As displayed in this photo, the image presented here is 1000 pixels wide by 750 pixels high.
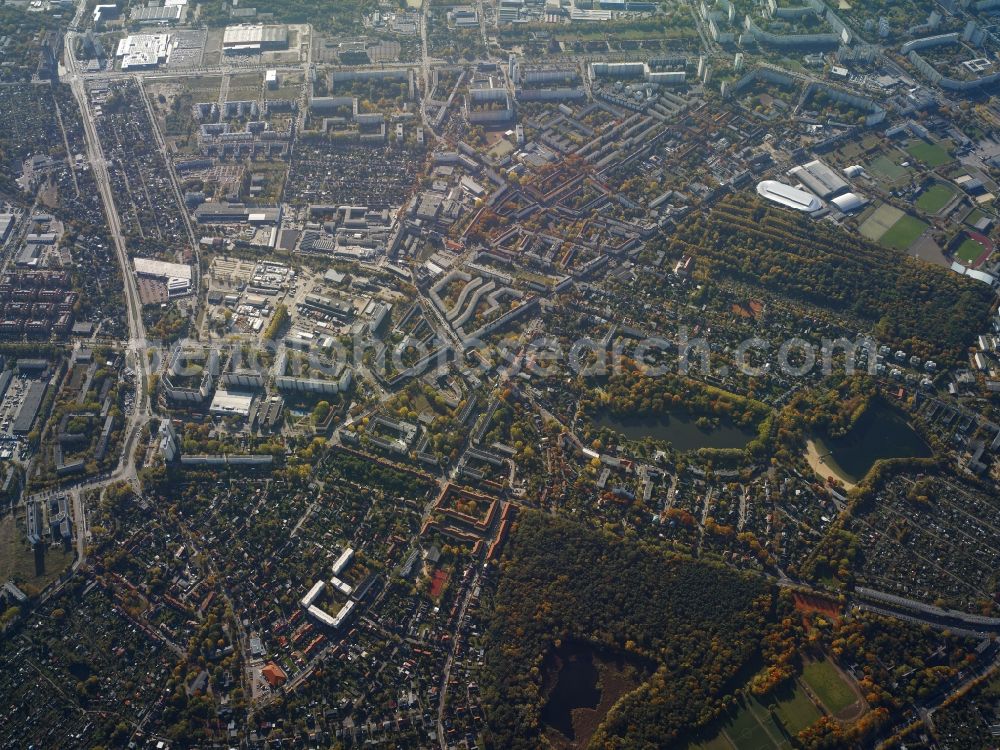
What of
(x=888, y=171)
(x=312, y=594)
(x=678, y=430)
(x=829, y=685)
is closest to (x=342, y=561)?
(x=312, y=594)

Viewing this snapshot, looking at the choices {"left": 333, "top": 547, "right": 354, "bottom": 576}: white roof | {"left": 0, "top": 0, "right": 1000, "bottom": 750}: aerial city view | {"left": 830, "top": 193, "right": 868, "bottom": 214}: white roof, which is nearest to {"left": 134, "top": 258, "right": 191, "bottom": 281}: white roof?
{"left": 0, "top": 0, "right": 1000, "bottom": 750}: aerial city view

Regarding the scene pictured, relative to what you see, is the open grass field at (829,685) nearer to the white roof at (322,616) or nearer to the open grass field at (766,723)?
the open grass field at (766,723)

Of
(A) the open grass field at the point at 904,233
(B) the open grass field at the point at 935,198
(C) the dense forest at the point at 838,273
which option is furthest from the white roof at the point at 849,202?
(B) the open grass field at the point at 935,198

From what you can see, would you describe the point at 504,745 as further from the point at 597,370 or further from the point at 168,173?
the point at 168,173

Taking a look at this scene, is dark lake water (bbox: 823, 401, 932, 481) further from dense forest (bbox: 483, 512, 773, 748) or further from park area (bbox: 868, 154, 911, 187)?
park area (bbox: 868, 154, 911, 187)

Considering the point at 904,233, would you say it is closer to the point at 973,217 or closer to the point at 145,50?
the point at 973,217

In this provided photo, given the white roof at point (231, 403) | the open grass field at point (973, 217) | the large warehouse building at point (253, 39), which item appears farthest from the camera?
the large warehouse building at point (253, 39)
